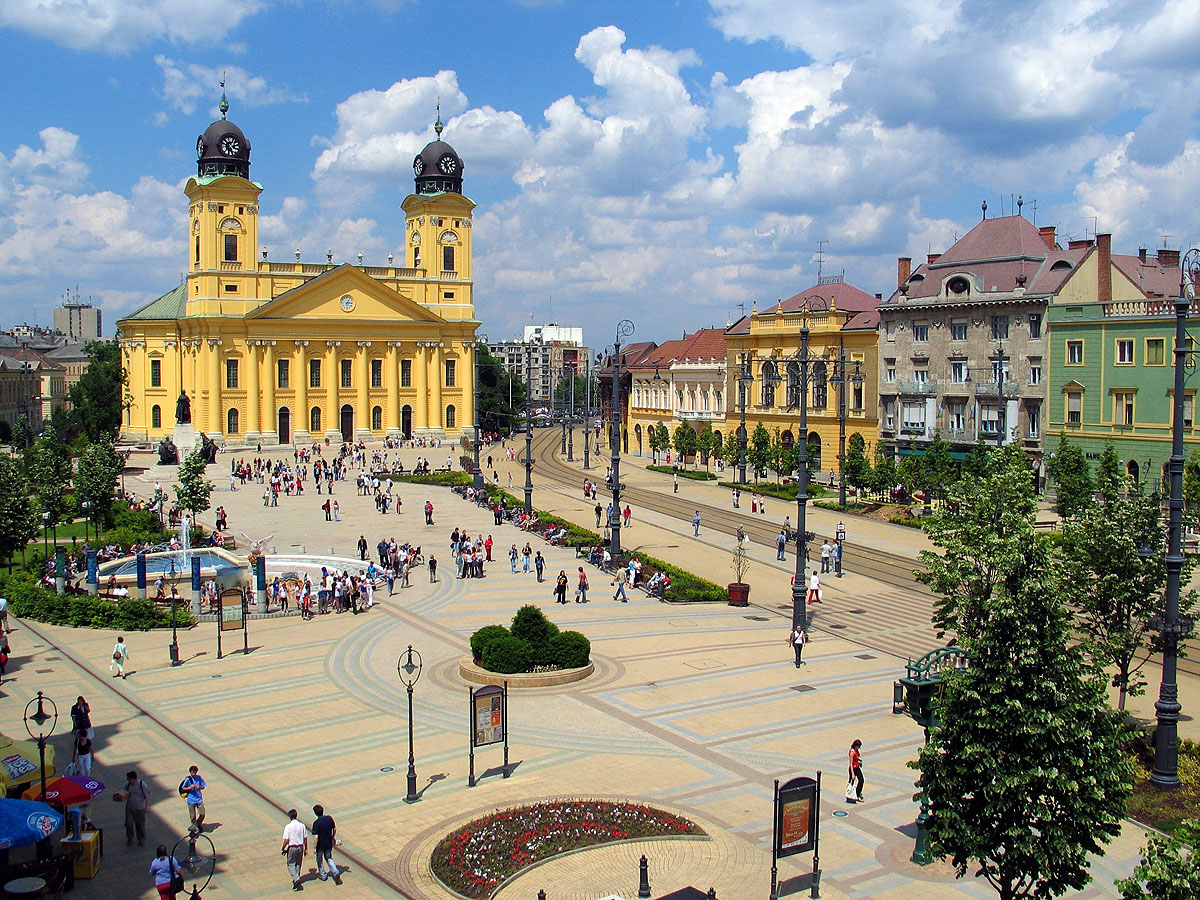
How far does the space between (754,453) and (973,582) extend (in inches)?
2011

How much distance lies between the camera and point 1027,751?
13.0 m

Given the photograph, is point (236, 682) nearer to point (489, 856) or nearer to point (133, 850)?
point (133, 850)

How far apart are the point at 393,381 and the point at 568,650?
239ft

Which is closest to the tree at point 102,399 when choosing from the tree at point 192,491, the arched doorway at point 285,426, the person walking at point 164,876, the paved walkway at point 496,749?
the arched doorway at point 285,426

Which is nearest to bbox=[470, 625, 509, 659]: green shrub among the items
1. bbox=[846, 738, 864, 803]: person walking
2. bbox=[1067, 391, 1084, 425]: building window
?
bbox=[846, 738, 864, 803]: person walking

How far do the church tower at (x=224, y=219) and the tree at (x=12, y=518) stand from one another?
51741 mm

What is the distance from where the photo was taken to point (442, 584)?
3959cm

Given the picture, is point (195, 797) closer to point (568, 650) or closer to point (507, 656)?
point (507, 656)

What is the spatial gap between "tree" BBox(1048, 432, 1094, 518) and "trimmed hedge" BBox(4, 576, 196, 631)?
34470mm

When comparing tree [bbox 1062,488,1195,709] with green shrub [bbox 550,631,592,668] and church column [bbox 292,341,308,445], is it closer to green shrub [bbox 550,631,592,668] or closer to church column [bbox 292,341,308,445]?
green shrub [bbox 550,631,592,668]

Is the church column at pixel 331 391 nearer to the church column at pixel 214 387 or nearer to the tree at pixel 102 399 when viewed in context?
the church column at pixel 214 387

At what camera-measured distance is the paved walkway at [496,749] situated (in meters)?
16.7

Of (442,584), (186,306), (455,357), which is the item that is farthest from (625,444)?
(442,584)

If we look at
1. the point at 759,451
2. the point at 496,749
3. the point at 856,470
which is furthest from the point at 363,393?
the point at 496,749
